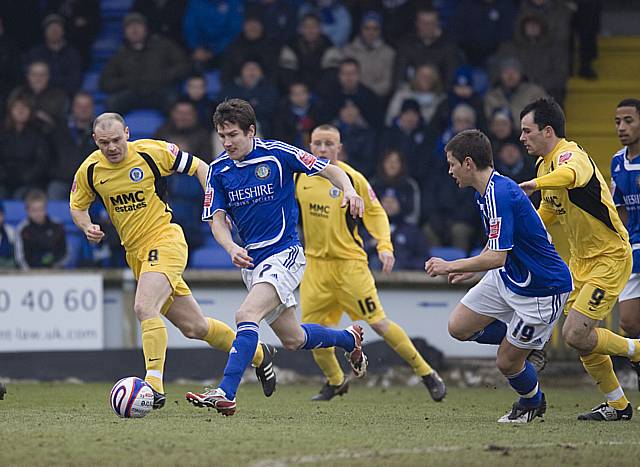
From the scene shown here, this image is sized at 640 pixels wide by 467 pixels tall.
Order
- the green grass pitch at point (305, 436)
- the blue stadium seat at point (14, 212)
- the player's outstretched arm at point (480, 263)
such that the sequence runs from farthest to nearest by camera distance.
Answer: the blue stadium seat at point (14, 212) < the player's outstretched arm at point (480, 263) < the green grass pitch at point (305, 436)

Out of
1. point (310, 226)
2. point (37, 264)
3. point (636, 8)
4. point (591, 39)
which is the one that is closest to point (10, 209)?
point (37, 264)

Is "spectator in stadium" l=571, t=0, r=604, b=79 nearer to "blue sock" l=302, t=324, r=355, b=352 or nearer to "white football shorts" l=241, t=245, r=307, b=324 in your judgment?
"blue sock" l=302, t=324, r=355, b=352

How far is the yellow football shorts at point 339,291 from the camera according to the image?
1017 cm

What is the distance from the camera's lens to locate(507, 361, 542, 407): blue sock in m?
7.95

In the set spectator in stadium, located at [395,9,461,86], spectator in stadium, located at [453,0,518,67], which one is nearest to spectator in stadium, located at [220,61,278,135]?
spectator in stadium, located at [395,9,461,86]

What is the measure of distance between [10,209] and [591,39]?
7.72m

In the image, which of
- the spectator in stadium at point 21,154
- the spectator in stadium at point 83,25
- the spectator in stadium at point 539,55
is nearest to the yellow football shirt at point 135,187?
the spectator in stadium at point 21,154

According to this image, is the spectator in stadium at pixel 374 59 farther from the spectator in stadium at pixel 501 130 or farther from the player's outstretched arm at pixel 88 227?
the player's outstretched arm at pixel 88 227

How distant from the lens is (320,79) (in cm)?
1502

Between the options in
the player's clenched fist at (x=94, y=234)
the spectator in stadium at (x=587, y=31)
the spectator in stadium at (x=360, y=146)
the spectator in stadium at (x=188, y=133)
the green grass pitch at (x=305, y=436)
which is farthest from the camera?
the spectator in stadium at (x=587, y=31)

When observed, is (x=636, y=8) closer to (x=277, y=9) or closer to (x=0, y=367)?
(x=277, y=9)

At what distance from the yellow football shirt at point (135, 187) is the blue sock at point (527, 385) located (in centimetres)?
275

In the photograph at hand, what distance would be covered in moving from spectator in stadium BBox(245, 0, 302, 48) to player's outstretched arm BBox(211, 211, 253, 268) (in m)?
7.90

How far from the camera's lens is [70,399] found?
9852 millimetres
